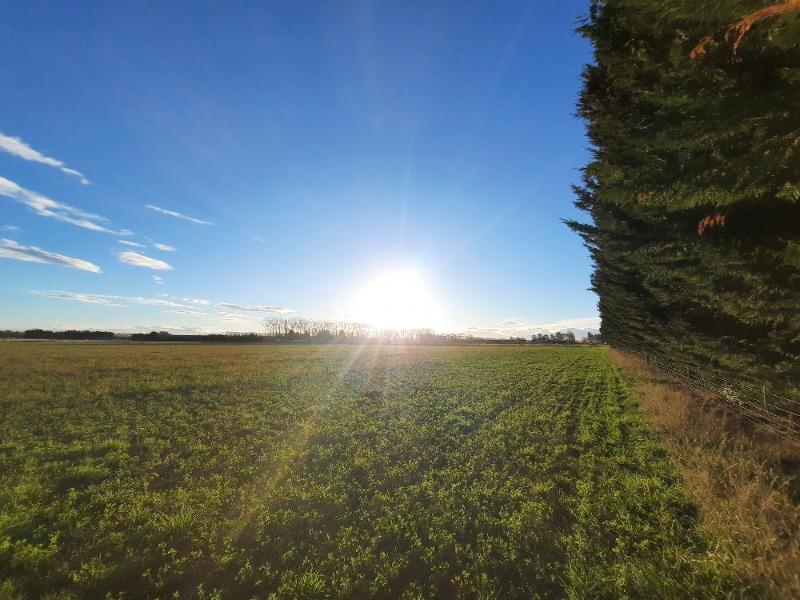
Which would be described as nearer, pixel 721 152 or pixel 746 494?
pixel 721 152

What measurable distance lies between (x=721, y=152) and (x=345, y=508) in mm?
7402

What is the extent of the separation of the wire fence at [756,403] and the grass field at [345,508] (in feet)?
9.36

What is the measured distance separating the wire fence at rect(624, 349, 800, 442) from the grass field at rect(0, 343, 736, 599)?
2854 mm

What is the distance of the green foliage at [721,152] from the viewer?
12.6ft

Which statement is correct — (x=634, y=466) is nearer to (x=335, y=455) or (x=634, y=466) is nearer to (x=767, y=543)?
(x=767, y=543)

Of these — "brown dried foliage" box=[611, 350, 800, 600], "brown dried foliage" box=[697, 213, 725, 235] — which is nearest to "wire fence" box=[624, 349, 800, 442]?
"brown dried foliage" box=[611, 350, 800, 600]

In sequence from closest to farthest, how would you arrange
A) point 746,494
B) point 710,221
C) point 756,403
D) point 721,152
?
1. point 721,152
2. point 710,221
3. point 746,494
4. point 756,403

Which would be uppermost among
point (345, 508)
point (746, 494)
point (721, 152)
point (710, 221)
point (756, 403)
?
point (721, 152)

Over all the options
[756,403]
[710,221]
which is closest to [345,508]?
[710,221]

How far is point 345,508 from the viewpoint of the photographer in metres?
7.27

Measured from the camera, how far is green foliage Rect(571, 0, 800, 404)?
385 cm

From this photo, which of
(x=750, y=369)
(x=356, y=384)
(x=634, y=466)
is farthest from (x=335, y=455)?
(x=356, y=384)

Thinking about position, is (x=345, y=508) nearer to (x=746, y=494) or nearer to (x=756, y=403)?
(x=746, y=494)

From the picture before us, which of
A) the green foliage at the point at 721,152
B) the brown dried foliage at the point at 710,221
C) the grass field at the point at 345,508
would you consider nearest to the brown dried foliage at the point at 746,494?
the grass field at the point at 345,508
